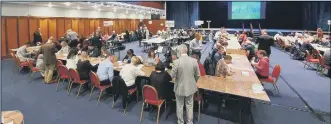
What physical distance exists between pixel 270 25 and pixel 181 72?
1779 centimetres

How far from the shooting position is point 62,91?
5.36 meters

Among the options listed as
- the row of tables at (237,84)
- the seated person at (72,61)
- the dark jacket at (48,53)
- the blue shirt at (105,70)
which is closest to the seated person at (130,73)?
the row of tables at (237,84)

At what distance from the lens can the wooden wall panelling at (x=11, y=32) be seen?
9.91 meters

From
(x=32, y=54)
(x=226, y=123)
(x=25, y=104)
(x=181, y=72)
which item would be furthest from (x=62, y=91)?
(x=226, y=123)

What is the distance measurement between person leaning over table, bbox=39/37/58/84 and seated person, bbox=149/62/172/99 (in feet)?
11.9

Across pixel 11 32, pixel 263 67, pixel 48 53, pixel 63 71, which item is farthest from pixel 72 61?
pixel 11 32

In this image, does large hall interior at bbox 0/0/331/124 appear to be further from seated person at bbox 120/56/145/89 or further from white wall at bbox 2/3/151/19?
white wall at bbox 2/3/151/19

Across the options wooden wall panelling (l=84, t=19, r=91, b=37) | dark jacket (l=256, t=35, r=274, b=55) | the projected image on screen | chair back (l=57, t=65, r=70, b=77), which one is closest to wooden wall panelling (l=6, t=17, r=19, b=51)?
wooden wall panelling (l=84, t=19, r=91, b=37)

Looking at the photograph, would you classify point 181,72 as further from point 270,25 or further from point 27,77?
point 270,25

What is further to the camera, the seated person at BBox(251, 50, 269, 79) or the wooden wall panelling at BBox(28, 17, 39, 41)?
the wooden wall panelling at BBox(28, 17, 39, 41)

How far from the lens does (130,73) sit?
4227 millimetres

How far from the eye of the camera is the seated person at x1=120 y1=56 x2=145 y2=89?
4.21 m

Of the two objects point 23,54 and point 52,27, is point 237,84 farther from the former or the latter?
point 52,27

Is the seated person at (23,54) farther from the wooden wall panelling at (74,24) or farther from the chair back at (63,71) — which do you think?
the wooden wall panelling at (74,24)
